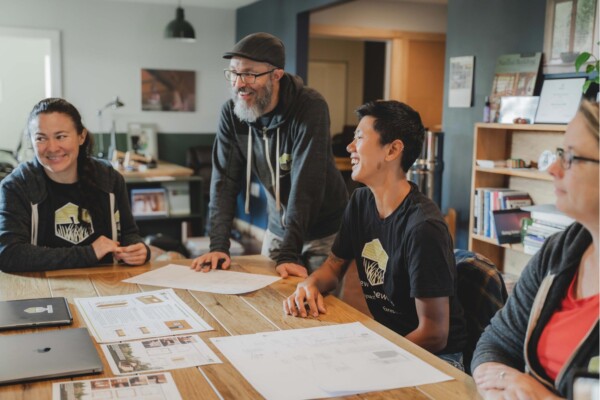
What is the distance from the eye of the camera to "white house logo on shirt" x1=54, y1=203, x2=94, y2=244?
7.52ft

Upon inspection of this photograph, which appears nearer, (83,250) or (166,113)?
(83,250)

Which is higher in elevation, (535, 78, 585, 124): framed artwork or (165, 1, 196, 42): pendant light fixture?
(165, 1, 196, 42): pendant light fixture

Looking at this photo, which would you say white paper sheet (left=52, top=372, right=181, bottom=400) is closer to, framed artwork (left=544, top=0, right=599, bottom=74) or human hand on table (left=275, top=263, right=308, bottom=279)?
human hand on table (left=275, top=263, right=308, bottom=279)

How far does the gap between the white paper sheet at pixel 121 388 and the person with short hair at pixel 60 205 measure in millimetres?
1009

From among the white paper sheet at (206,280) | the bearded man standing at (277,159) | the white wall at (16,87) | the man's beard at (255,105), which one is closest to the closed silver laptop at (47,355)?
the white paper sheet at (206,280)

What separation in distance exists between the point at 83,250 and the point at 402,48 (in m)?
5.53

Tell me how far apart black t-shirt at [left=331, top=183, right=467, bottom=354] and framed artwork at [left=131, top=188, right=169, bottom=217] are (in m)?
4.00

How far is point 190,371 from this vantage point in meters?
1.32

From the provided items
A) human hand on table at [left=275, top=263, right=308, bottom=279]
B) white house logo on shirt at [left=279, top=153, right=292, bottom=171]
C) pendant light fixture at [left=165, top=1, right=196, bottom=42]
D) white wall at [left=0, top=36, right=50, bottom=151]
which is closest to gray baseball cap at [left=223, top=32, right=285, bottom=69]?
white house logo on shirt at [left=279, top=153, right=292, bottom=171]

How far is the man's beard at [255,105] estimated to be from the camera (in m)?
2.40

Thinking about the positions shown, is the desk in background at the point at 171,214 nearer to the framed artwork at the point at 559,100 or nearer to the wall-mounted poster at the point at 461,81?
the wall-mounted poster at the point at 461,81

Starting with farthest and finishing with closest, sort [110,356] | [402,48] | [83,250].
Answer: [402,48] < [83,250] < [110,356]

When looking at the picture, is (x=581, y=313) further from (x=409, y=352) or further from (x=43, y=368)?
(x=43, y=368)

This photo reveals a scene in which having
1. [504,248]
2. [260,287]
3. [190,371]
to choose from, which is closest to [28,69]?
[504,248]
